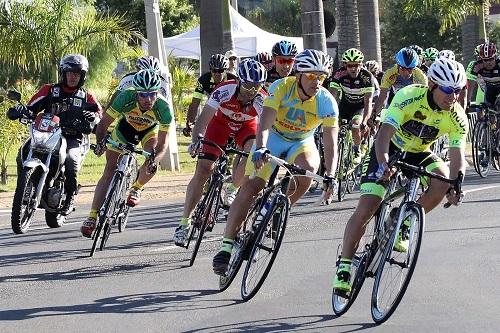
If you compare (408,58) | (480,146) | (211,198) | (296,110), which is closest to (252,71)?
(296,110)

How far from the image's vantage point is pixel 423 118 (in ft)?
30.6

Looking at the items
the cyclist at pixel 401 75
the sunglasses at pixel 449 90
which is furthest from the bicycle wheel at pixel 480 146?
the sunglasses at pixel 449 90

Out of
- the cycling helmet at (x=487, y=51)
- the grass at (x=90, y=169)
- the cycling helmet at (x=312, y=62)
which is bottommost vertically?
the grass at (x=90, y=169)

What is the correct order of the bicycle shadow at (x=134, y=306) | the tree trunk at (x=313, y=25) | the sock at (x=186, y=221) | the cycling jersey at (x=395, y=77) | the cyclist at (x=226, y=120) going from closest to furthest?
1. the bicycle shadow at (x=134, y=306)
2. the cyclist at (x=226, y=120)
3. the sock at (x=186, y=221)
4. the cycling jersey at (x=395, y=77)
5. the tree trunk at (x=313, y=25)

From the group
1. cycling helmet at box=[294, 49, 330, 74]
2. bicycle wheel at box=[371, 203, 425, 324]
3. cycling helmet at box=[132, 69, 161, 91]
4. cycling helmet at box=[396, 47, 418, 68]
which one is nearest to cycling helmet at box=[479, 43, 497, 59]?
cycling helmet at box=[396, 47, 418, 68]

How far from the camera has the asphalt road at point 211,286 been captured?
28.7ft

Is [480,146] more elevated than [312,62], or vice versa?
[312,62]

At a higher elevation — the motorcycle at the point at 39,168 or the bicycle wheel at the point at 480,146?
the motorcycle at the point at 39,168

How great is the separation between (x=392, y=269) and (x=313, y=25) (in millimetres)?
14477

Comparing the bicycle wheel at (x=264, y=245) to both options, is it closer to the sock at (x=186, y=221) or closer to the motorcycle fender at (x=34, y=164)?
the sock at (x=186, y=221)

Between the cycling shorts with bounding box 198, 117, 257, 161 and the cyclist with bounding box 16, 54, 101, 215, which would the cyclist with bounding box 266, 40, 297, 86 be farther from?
the cyclist with bounding box 16, 54, 101, 215

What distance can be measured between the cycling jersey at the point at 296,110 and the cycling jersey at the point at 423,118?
3.00 feet

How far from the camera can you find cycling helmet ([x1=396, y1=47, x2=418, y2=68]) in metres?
16.7

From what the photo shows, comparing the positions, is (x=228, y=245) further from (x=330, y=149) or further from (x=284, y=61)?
(x=284, y=61)
